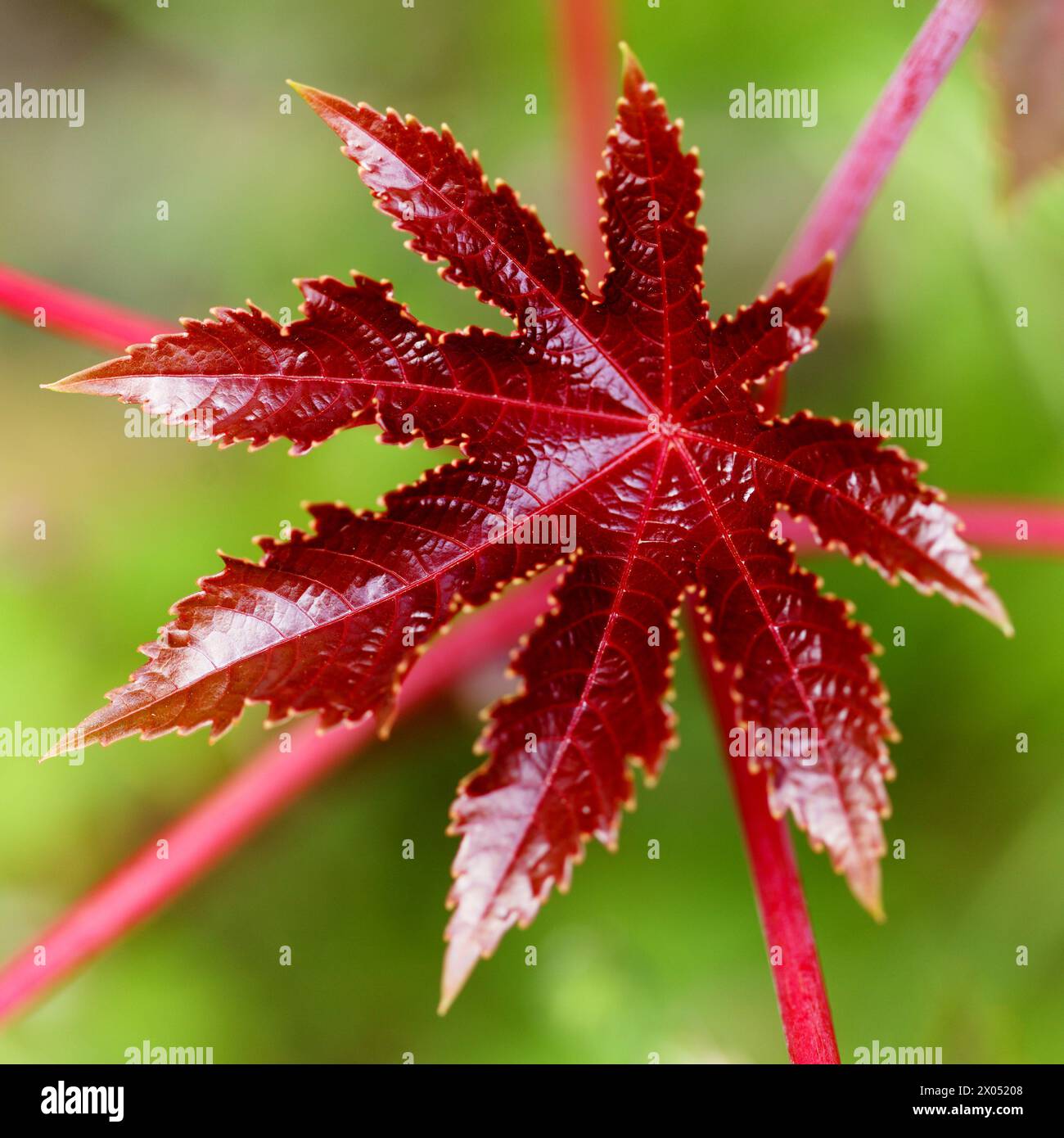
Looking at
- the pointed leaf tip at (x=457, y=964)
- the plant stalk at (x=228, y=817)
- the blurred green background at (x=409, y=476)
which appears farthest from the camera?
the blurred green background at (x=409, y=476)

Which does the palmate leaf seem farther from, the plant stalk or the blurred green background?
the blurred green background

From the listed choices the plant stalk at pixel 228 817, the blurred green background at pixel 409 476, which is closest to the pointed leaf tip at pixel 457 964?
the plant stalk at pixel 228 817

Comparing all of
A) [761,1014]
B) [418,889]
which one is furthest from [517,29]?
[761,1014]

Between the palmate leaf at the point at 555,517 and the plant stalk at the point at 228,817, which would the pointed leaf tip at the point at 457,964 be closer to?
the palmate leaf at the point at 555,517

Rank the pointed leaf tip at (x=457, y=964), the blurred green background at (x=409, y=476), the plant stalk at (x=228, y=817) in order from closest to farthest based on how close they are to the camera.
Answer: the pointed leaf tip at (x=457, y=964) < the plant stalk at (x=228, y=817) < the blurred green background at (x=409, y=476)

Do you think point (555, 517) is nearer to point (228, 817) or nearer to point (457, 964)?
point (457, 964)

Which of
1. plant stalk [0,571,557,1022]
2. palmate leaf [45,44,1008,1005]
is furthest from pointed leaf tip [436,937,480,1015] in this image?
plant stalk [0,571,557,1022]
